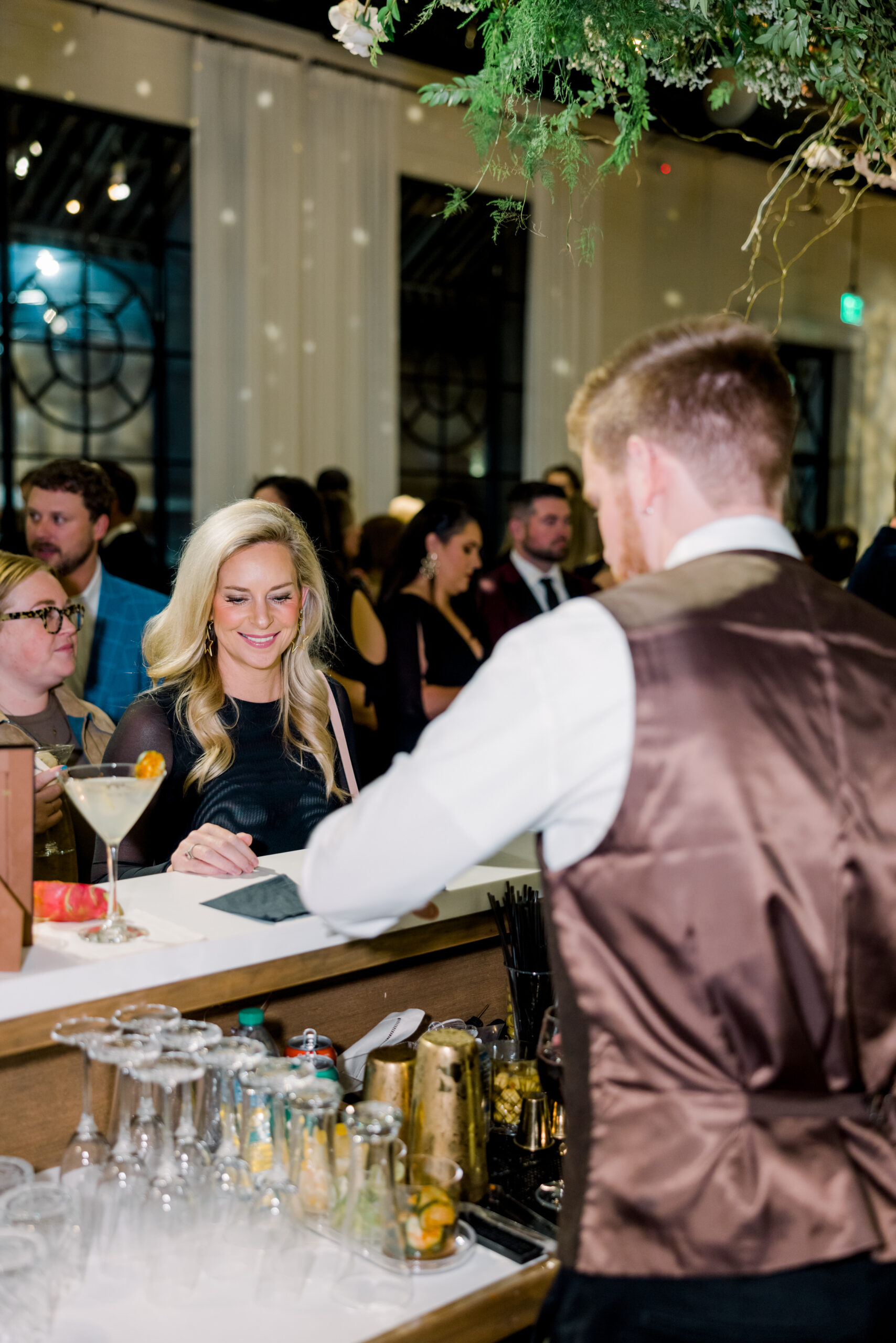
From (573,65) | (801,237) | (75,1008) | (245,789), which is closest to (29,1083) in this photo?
(75,1008)

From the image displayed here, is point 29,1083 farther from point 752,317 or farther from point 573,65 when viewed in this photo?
point 752,317

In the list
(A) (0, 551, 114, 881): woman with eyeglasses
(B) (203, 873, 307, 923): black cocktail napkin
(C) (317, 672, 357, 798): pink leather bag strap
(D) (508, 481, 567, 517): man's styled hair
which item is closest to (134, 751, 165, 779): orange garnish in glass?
(B) (203, 873, 307, 923): black cocktail napkin

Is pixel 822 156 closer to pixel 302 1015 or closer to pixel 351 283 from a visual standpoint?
pixel 302 1015

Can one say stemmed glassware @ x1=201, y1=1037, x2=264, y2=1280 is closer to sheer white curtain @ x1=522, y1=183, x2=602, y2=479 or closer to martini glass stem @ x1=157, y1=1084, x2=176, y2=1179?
martini glass stem @ x1=157, y1=1084, x2=176, y2=1179

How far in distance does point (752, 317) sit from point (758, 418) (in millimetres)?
10365

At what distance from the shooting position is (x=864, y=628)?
1175 millimetres

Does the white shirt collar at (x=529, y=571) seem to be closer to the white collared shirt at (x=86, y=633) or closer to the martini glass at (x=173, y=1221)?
Answer: the white collared shirt at (x=86, y=633)

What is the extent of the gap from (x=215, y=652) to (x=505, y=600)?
118 inches

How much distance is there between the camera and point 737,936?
1089mm

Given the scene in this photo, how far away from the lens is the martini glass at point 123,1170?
4.31 ft

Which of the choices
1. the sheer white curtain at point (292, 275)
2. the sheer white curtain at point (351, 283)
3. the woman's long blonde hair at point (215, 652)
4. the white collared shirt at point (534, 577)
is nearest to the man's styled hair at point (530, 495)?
the white collared shirt at point (534, 577)

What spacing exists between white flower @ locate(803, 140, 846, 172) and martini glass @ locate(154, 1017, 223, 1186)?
2.11m

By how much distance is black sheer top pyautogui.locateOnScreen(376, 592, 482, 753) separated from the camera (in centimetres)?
449

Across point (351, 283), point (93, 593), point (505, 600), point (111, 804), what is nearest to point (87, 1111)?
point (111, 804)
